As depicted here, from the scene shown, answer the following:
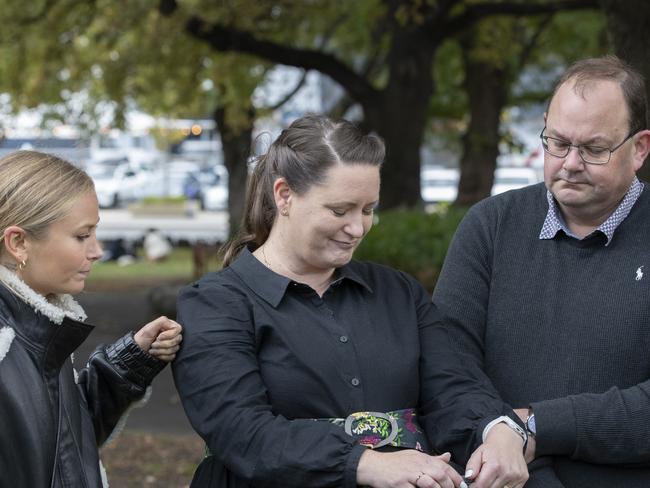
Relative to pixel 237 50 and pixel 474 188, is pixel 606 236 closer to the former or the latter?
pixel 237 50

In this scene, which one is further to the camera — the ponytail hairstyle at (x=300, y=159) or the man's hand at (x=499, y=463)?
the ponytail hairstyle at (x=300, y=159)

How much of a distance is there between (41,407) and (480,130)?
11877 millimetres

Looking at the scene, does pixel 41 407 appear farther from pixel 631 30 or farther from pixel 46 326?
pixel 631 30

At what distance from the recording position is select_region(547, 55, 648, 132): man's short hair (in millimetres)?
3371

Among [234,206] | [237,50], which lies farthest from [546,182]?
[234,206]

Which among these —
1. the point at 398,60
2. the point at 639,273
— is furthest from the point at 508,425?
the point at 398,60

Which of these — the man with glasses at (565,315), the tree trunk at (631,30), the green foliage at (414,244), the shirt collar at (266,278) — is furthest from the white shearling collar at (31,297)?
the green foliage at (414,244)

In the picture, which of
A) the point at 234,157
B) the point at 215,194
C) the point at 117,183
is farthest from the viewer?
the point at 117,183

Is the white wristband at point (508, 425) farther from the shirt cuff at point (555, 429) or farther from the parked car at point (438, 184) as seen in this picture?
the parked car at point (438, 184)

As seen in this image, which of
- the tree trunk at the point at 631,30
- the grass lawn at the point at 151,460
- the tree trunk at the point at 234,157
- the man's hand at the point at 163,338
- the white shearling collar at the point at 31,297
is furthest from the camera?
the tree trunk at the point at 234,157

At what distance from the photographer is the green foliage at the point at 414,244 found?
34.0 ft

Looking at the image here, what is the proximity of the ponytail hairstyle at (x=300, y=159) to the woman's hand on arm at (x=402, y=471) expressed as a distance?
78cm

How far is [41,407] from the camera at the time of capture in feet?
9.70

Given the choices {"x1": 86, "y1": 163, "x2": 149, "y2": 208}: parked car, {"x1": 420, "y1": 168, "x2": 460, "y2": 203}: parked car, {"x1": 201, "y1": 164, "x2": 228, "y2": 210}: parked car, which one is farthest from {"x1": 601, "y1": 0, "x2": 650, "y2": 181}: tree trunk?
{"x1": 86, "y1": 163, "x2": 149, "y2": 208}: parked car
